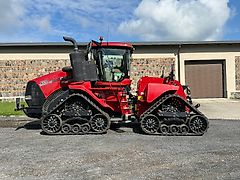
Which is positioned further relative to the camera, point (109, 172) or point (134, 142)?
point (134, 142)

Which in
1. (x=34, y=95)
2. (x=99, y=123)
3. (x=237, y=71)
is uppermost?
(x=237, y=71)

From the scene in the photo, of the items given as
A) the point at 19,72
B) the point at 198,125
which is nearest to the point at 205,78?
the point at 19,72

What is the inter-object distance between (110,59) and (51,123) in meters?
2.46

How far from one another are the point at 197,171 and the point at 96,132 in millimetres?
3804

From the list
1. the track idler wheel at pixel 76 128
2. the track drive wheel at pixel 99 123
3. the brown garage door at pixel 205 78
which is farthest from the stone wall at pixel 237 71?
the track idler wheel at pixel 76 128

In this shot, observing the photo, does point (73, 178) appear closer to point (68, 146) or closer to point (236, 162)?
point (68, 146)

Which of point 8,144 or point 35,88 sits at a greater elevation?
point 35,88

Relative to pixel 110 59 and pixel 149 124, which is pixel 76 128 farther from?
pixel 110 59

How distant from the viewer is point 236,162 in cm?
554

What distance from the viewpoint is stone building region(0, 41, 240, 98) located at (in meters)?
19.7

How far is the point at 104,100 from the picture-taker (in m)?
8.97

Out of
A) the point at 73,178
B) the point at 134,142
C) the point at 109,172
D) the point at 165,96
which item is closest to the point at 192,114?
the point at 165,96

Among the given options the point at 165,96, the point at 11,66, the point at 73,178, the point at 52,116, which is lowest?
the point at 73,178

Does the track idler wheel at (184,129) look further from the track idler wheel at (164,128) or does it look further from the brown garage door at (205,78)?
the brown garage door at (205,78)
